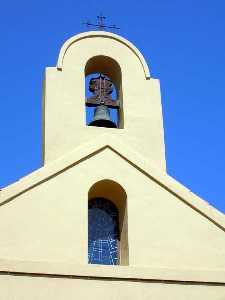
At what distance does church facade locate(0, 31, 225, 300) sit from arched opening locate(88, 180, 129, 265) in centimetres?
2

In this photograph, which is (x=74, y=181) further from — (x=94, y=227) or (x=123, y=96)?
(x=123, y=96)

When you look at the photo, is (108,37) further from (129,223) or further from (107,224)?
(129,223)

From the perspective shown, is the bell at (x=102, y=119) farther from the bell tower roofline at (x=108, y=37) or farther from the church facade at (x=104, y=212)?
the bell tower roofline at (x=108, y=37)

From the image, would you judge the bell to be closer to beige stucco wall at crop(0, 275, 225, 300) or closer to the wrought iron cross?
the wrought iron cross

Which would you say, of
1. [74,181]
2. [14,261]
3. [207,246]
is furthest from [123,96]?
[14,261]

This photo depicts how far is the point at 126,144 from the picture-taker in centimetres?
1334

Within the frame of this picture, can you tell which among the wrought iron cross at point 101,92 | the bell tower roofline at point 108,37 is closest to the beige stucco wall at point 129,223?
the wrought iron cross at point 101,92

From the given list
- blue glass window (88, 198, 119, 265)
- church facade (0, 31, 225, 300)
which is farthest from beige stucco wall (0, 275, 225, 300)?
blue glass window (88, 198, 119, 265)

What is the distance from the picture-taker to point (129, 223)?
12258 mm

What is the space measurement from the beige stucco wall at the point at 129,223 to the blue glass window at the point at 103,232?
2.22 ft

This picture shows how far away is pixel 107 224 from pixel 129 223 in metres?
0.80

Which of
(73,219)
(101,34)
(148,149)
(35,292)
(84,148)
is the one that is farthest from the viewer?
(101,34)

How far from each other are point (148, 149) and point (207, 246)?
2539 millimetres

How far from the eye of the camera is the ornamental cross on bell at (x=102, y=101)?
1451cm
